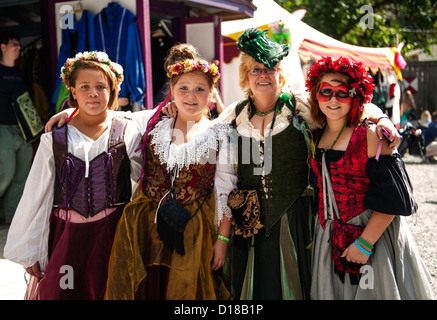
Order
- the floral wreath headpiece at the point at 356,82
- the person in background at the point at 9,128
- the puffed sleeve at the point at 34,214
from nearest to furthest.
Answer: the floral wreath headpiece at the point at 356,82, the puffed sleeve at the point at 34,214, the person in background at the point at 9,128

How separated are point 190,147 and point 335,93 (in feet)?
2.57

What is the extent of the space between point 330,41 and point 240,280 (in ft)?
19.1

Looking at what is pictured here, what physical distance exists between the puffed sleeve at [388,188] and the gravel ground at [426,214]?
167 mm

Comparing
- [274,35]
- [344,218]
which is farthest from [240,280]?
[274,35]

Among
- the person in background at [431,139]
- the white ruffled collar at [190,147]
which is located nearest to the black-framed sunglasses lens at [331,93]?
the white ruffled collar at [190,147]

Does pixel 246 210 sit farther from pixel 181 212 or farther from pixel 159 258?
pixel 159 258

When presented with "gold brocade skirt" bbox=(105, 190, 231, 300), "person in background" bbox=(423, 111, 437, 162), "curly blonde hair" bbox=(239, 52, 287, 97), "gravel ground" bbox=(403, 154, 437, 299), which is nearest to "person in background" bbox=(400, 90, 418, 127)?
"person in background" bbox=(423, 111, 437, 162)

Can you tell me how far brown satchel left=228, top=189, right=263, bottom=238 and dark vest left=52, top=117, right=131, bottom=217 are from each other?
64 cm

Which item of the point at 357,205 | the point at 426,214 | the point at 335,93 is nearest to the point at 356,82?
the point at 335,93

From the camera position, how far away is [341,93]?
2232mm

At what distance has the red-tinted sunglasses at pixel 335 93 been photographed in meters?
2.23

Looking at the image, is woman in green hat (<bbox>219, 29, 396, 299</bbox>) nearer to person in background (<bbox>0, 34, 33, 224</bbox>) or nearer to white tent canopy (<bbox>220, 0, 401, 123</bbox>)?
person in background (<bbox>0, 34, 33, 224</bbox>)

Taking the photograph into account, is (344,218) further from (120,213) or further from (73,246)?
(73,246)

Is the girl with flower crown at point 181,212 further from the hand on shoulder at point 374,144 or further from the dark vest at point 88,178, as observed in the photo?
the hand on shoulder at point 374,144
